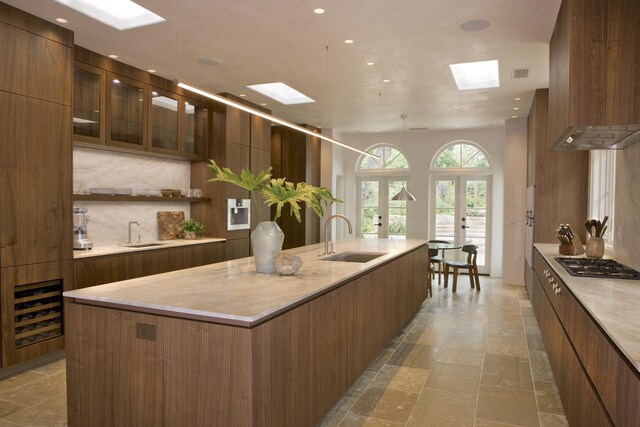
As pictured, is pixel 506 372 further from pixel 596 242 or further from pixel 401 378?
pixel 596 242

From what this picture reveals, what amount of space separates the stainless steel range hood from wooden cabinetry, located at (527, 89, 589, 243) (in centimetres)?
211

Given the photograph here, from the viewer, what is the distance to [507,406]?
123 inches

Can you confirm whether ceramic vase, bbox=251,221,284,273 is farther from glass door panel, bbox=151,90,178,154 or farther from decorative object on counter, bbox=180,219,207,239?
decorative object on counter, bbox=180,219,207,239

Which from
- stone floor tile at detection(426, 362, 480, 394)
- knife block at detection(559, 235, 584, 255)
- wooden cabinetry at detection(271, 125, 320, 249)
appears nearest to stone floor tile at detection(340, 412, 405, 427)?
stone floor tile at detection(426, 362, 480, 394)

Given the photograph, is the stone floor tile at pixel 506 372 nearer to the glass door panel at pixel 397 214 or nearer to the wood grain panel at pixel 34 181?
the wood grain panel at pixel 34 181

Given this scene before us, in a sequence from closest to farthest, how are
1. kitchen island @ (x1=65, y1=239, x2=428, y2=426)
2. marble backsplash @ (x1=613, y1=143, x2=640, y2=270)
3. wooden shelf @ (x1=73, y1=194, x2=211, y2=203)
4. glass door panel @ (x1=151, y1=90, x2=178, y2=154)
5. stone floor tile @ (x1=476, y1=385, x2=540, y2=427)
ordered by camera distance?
kitchen island @ (x1=65, y1=239, x2=428, y2=426) < stone floor tile @ (x1=476, y1=385, x2=540, y2=427) < marble backsplash @ (x1=613, y1=143, x2=640, y2=270) < wooden shelf @ (x1=73, y1=194, x2=211, y2=203) < glass door panel @ (x1=151, y1=90, x2=178, y2=154)

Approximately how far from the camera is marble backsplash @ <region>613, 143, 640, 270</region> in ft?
10.9

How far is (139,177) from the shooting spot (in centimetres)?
569

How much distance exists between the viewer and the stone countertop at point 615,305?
157cm

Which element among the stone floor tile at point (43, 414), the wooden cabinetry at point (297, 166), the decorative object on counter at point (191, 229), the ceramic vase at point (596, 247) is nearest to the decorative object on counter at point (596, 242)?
the ceramic vase at point (596, 247)

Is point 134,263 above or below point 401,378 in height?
above

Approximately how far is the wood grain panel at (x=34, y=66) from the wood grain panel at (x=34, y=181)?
8 centimetres


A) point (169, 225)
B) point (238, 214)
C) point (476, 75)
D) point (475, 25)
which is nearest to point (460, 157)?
point (476, 75)

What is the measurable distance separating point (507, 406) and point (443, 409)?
1.50 ft
